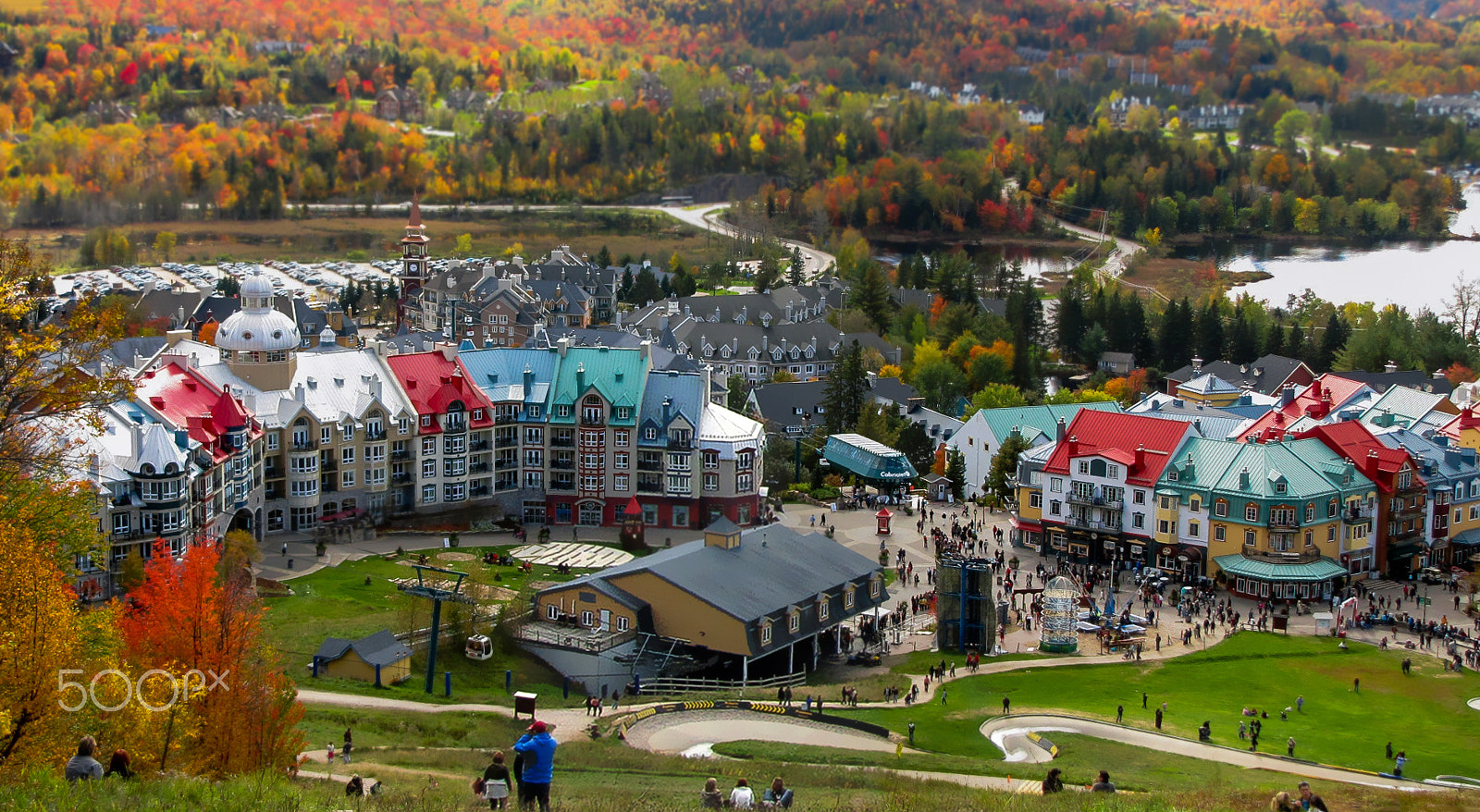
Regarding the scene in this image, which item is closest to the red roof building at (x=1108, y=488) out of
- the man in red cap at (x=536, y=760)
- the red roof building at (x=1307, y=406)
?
the red roof building at (x=1307, y=406)

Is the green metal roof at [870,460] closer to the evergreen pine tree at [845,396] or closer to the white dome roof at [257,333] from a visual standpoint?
the evergreen pine tree at [845,396]

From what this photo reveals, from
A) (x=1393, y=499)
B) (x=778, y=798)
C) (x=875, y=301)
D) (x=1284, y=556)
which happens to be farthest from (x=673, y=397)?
(x=875, y=301)

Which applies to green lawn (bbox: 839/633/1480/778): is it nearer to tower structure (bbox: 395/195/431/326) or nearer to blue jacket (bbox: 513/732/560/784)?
blue jacket (bbox: 513/732/560/784)

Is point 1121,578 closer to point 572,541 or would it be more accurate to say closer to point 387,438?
point 572,541

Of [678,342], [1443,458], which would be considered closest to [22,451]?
[1443,458]

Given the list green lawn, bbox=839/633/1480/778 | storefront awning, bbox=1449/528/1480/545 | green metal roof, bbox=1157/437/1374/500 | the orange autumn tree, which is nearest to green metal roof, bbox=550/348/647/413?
green metal roof, bbox=1157/437/1374/500
